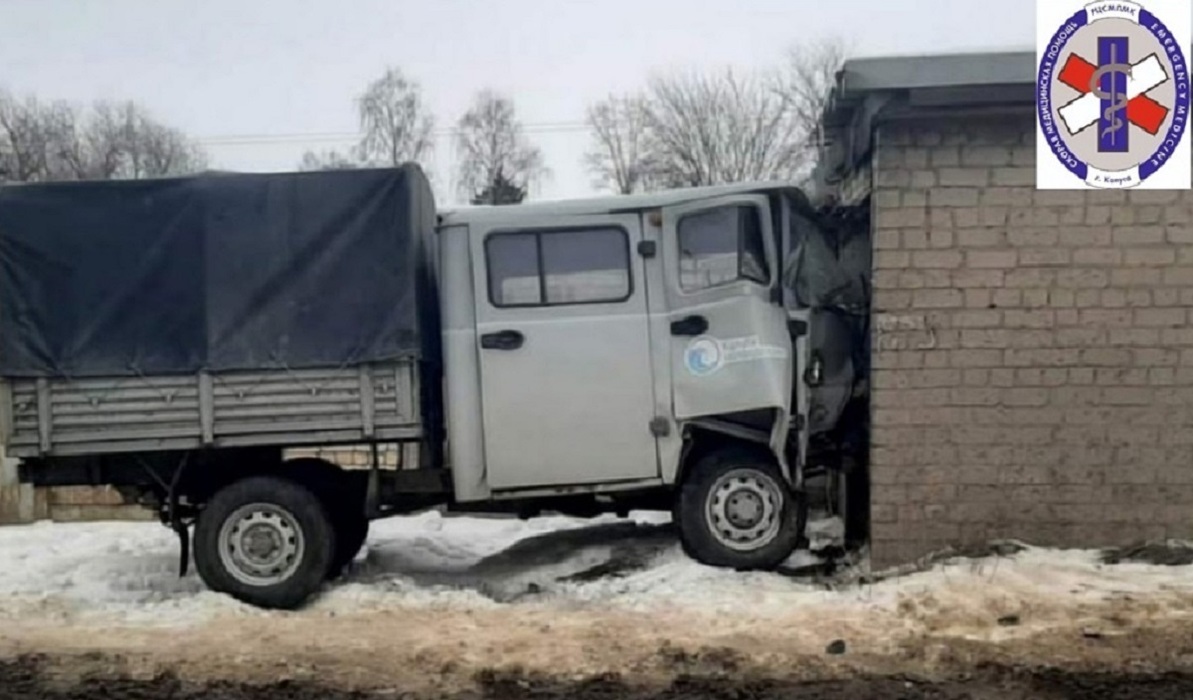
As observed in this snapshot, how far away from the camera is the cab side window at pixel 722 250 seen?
828cm

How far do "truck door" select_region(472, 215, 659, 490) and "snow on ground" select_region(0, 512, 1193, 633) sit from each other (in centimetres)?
83

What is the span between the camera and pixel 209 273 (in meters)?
8.05

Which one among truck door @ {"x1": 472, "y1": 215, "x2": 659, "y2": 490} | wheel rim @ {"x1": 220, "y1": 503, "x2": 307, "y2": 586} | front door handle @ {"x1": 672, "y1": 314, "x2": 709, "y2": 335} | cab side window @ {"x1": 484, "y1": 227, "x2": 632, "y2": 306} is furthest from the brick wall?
wheel rim @ {"x1": 220, "y1": 503, "x2": 307, "y2": 586}

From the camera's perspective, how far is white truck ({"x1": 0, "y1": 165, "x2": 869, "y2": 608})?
7.97m

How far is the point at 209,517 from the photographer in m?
8.14

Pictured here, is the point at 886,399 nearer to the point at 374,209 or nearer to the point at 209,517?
the point at 374,209

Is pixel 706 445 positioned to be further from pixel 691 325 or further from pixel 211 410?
pixel 211 410

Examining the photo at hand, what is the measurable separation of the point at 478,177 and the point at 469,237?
38252 mm

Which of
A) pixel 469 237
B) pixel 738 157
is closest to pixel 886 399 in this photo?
pixel 469 237

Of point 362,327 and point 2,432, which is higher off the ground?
point 362,327


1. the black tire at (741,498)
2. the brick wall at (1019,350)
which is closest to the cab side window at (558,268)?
the black tire at (741,498)

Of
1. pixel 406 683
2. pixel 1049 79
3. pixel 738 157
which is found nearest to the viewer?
pixel 406 683

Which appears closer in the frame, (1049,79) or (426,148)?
(1049,79)

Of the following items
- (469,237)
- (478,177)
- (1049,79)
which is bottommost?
(469,237)
